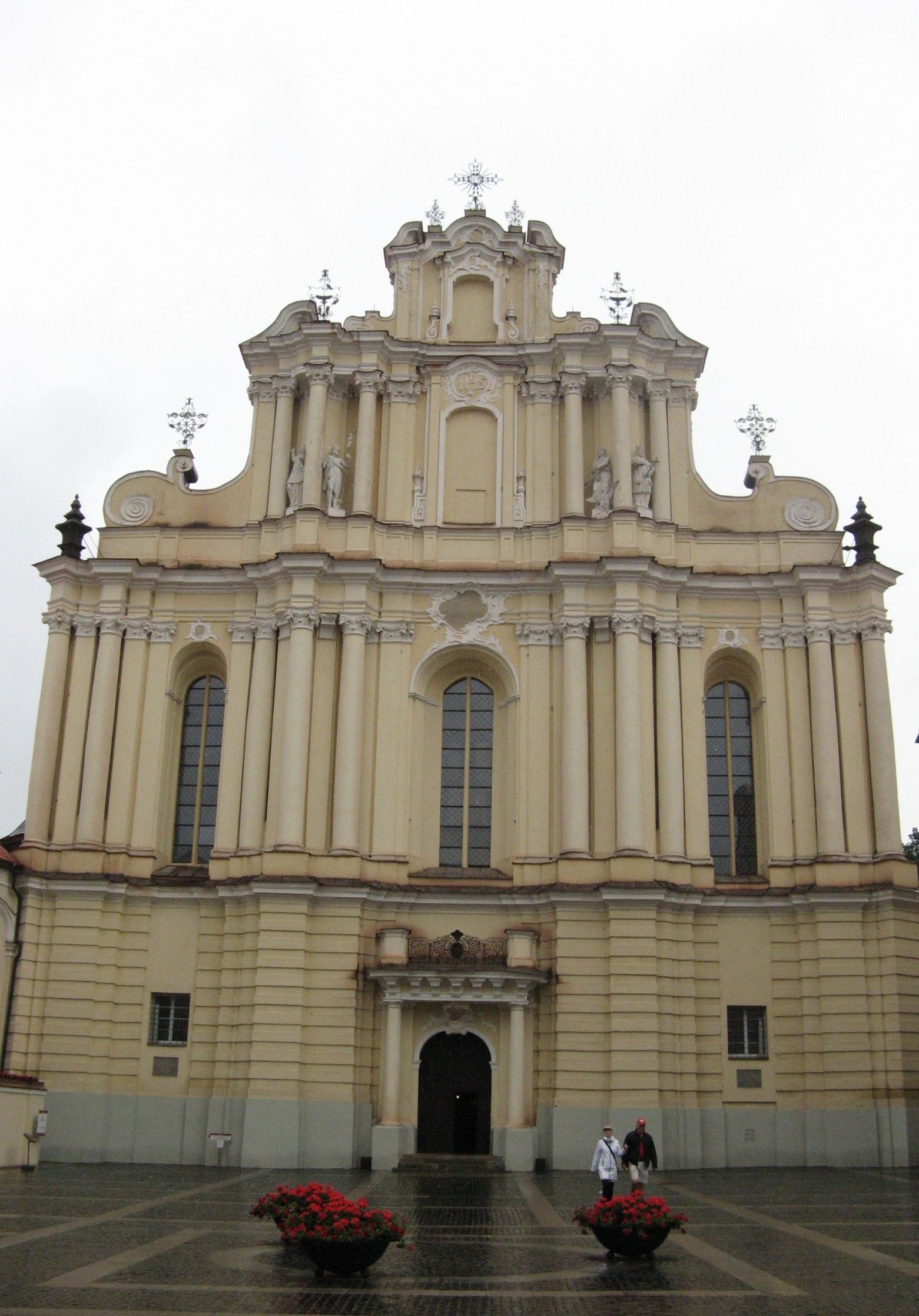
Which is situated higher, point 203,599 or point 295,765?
point 203,599

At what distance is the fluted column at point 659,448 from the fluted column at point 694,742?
3437 millimetres

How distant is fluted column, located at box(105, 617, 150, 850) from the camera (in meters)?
34.2

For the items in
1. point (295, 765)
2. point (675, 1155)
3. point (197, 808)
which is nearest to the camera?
point (675, 1155)

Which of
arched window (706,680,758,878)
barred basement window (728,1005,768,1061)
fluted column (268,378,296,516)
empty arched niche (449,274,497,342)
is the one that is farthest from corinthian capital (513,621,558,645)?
barred basement window (728,1005,768,1061)

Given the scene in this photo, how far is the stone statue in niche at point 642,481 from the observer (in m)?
35.6

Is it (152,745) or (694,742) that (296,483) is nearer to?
(152,745)

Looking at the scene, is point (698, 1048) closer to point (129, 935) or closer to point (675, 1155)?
point (675, 1155)

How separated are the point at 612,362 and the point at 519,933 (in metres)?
15.5

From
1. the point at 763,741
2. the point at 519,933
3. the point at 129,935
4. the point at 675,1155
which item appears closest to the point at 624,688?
the point at 763,741

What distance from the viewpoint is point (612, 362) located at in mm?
36219

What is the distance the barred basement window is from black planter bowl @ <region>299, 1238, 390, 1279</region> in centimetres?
1940

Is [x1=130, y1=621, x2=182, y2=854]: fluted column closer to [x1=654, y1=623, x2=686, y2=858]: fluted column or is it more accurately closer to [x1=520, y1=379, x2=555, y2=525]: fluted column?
[x1=520, y1=379, x2=555, y2=525]: fluted column

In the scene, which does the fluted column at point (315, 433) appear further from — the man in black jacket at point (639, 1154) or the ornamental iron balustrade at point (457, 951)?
the man in black jacket at point (639, 1154)

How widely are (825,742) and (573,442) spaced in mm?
10381
